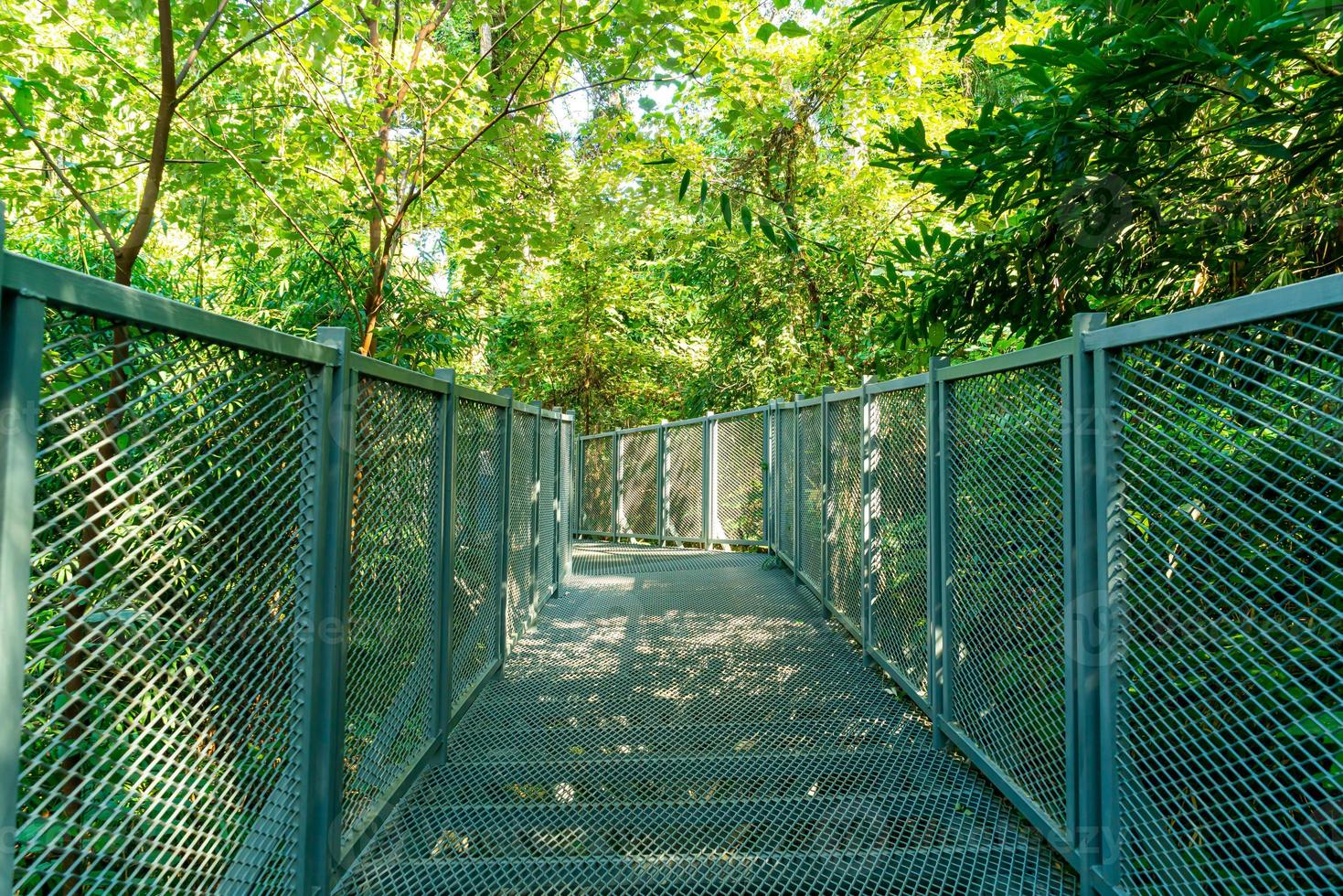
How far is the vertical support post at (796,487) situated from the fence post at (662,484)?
15.0 ft

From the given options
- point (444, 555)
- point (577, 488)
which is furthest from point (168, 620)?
point (577, 488)

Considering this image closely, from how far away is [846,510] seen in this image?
564cm

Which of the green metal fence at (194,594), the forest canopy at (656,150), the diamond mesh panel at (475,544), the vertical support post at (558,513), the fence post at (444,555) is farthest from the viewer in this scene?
the vertical support post at (558,513)

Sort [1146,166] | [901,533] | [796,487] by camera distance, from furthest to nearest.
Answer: [796,487]
[901,533]
[1146,166]

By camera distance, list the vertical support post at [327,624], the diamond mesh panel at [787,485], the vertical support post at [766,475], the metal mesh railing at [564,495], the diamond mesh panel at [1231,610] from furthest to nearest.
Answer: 1. the vertical support post at [766,475]
2. the metal mesh railing at [564,495]
3. the diamond mesh panel at [787,485]
4. the vertical support post at [327,624]
5. the diamond mesh panel at [1231,610]

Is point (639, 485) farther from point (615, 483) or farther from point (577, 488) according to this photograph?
point (577, 488)

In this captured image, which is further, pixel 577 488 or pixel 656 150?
pixel 577 488

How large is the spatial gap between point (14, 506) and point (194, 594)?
1.78ft

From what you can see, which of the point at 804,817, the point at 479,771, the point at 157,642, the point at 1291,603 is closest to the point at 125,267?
the point at 157,642

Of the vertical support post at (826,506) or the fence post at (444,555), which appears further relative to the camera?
the vertical support post at (826,506)

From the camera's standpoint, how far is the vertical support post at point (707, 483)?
1118 cm

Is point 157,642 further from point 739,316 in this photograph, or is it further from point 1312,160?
point 739,316

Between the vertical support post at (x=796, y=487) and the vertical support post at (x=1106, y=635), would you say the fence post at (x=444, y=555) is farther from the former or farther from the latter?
the vertical support post at (x=796, y=487)

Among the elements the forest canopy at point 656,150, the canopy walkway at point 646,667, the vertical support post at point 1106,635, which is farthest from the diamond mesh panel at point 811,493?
the vertical support post at point 1106,635
